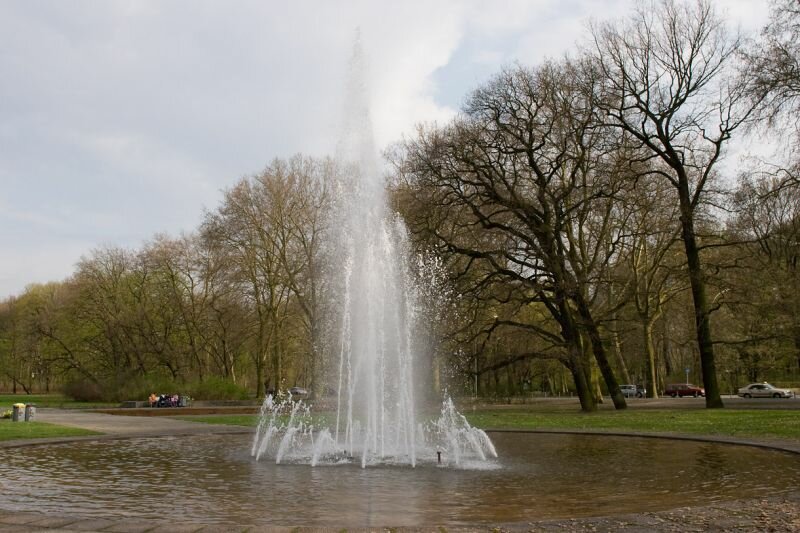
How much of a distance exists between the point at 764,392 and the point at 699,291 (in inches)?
921

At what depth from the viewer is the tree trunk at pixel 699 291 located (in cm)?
2919

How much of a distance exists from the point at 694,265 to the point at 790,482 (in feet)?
69.3

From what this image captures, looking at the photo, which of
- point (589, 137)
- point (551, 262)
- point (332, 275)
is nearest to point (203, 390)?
point (332, 275)

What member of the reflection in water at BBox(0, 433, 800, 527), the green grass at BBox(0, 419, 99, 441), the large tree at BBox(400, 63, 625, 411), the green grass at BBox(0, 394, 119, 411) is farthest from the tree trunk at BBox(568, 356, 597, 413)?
the green grass at BBox(0, 394, 119, 411)

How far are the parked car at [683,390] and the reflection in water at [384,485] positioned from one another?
42267mm

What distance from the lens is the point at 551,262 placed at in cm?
2908

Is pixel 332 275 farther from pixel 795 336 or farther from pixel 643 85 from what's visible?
pixel 795 336

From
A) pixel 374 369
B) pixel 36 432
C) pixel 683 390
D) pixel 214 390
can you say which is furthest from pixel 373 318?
pixel 683 390

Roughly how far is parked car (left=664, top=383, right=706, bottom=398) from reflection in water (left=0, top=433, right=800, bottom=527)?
42.3m

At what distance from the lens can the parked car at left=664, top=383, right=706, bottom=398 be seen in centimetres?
5406

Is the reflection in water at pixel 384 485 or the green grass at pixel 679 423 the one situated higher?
the reflection in water at pixel 384 485

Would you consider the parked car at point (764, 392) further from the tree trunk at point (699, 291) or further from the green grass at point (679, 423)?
the green grass at point (679, 423)

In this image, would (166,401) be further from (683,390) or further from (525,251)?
(683,390)

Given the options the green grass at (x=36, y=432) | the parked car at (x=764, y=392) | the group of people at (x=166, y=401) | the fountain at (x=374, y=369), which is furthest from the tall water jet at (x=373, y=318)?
the parked car at (x=764, y=392)
